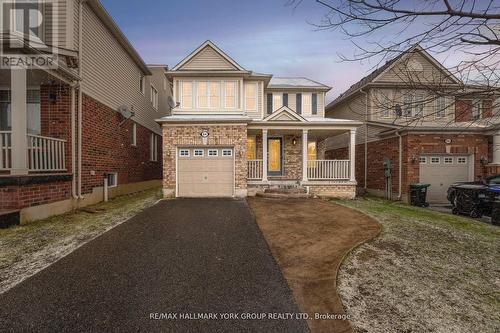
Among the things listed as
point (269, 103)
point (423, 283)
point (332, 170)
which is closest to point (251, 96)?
point (269, 103)

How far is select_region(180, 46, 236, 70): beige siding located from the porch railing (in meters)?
7.53

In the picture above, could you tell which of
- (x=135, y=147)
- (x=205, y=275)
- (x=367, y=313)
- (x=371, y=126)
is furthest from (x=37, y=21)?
(x=371, y=126)

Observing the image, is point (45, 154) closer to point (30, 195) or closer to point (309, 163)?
point (30, 195)

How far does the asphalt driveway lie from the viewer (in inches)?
99.9

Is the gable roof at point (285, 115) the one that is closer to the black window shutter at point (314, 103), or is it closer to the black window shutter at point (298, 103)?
the black window shutter at point (298, 103)

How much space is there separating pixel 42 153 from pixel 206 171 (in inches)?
224

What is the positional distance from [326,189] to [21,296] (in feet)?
36.0

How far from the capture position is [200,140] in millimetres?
10953

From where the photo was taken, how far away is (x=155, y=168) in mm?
16766

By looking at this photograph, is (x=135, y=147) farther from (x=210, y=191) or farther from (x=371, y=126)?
(x=371, y=126)

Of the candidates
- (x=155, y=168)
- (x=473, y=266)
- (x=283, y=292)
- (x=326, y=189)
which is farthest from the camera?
(x=155, y=168)

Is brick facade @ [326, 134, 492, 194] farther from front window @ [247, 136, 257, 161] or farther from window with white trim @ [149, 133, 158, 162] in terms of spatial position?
window with white trim @ [149, 133, 158, 162]

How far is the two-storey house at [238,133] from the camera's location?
35.9ft

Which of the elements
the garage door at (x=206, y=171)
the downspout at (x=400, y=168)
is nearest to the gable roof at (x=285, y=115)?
the garage door at (x=206, y=171)
